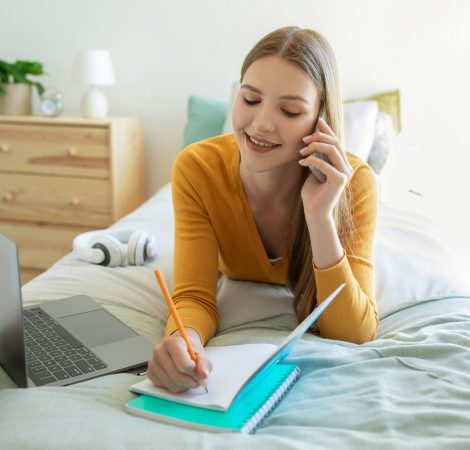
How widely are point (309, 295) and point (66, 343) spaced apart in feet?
1.51

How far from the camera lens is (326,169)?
3.80 ft

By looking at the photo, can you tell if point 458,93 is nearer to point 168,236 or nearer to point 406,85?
point 406,85

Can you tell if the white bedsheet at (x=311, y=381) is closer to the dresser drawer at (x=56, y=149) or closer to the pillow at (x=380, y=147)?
the pillow at (x=380, y=147)

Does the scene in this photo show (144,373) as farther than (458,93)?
No

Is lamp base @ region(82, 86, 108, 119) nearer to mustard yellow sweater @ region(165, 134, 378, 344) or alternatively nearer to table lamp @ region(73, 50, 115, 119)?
table lamp @ region(73, 50, 115, 119)

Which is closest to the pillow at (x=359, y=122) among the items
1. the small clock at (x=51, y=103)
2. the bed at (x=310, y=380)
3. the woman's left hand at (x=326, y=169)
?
the small clock at (x=51, y=103)

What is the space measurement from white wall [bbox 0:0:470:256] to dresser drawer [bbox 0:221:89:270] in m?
0.51

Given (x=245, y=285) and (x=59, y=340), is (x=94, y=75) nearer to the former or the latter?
(x=245, y=285)

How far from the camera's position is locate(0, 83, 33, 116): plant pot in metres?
2.82

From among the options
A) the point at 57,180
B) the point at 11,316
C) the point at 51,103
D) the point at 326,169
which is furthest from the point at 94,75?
the point at 11,316

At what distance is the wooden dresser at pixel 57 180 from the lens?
271 centimetres

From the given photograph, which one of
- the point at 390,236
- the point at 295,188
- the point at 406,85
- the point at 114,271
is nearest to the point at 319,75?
the point at 295,188

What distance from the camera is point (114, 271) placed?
5.02 ft

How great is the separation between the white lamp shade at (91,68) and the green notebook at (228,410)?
6.77 feet
